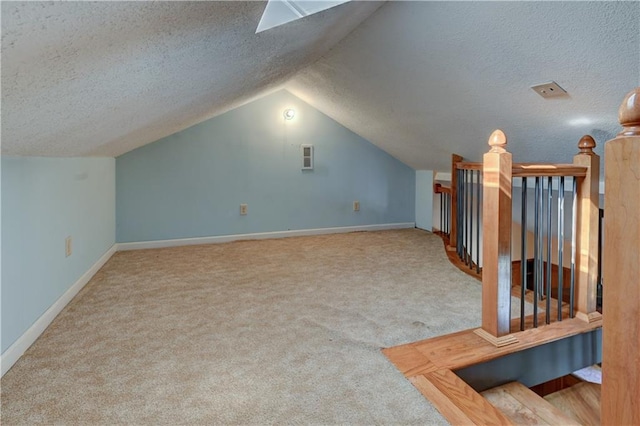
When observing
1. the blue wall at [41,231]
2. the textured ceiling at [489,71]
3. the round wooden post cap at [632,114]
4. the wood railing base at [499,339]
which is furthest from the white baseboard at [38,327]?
the textured ceiling at [489,71]

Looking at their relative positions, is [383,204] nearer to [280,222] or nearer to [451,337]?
[280,222]

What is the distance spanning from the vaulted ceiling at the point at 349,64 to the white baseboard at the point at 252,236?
1592 mm

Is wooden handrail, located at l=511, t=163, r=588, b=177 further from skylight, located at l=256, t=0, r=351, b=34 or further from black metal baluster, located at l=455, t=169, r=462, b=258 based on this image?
black metal baluster, located at l=455, t=169, r=462, b=258

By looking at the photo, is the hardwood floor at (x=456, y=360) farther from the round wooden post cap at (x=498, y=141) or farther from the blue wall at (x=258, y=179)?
the blue wall at (x=258, y=179)

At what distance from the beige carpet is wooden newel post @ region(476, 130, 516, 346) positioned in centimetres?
24

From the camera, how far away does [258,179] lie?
4348 mm

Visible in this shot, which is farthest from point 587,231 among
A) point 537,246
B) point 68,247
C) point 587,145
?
point 68,247

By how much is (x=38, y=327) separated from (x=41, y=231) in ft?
1.57

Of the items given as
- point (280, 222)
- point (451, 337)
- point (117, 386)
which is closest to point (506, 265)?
point (451, 337)

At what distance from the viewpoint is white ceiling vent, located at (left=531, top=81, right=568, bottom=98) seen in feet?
6.98

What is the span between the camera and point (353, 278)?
2.89 metres

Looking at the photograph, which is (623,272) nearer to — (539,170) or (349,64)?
(539,170)

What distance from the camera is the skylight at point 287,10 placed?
5.13 feet

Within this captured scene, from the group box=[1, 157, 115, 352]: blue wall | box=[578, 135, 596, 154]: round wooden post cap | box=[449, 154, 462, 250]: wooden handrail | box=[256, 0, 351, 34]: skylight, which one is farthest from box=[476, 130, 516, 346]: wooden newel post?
box=[1, 157, 115, 352]: blue wall
